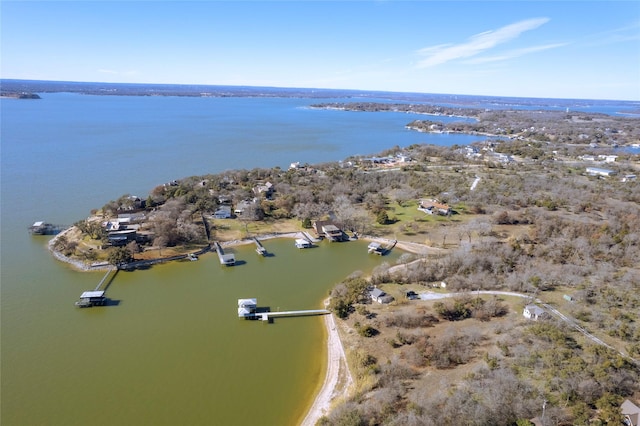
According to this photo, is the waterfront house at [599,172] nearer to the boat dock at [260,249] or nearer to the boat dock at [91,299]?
the boat dock at [260,249]

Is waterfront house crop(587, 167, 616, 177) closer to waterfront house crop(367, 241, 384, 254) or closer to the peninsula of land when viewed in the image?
the peninsula of land

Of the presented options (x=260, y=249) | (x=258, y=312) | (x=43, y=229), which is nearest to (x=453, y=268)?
(x=258, y=312)

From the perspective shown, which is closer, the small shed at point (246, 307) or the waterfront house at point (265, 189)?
the small shed at point (246, 307)

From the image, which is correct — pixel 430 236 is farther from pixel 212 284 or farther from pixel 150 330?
pixel 150 330

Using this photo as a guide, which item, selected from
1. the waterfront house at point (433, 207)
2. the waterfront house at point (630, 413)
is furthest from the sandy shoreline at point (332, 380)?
the waterfront house at point (433, 207)

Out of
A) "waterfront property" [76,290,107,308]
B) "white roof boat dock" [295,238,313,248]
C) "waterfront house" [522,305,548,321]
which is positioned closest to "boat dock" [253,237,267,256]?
"white roof boat dock" [295,238,313,248]

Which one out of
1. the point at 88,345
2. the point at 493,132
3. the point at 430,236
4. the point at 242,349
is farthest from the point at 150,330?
the point at 493,132

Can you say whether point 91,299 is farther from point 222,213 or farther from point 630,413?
point 630,413
